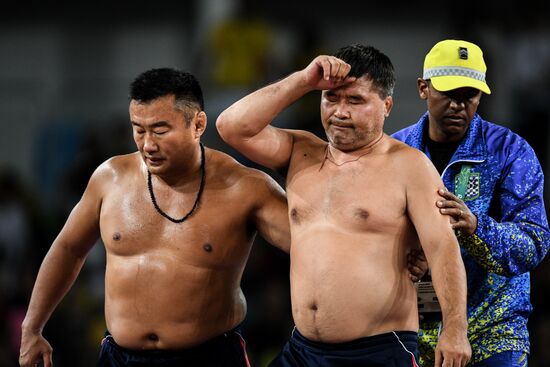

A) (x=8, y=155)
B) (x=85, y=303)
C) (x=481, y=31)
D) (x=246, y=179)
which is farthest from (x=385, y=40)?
(x=246, y=179)

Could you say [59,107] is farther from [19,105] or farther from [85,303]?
[85,303]

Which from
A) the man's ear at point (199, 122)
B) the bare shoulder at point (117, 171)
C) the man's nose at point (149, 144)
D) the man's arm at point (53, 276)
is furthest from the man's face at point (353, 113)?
the man's arm at point (53, 276)

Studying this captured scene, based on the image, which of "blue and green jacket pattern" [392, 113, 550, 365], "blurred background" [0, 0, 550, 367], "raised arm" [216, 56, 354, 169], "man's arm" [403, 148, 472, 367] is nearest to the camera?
"man's arm" [403, 148, 472, 367]

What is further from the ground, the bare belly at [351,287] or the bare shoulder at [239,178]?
the bare shoulder at [239,178]

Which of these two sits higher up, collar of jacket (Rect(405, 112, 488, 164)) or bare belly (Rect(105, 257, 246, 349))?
collar of jacket (Rect(405, 112, 488, 164))

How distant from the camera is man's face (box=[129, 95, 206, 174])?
3.98 metres

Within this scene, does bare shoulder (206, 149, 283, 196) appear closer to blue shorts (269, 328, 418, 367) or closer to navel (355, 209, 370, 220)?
navel (355, 209, 370, 220)

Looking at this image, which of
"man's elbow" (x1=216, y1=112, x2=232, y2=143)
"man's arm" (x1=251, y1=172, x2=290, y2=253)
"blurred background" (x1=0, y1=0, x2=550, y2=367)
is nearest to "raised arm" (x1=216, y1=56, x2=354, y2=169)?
"man's elbow" (x1=216, y1=112, x2=232, y2=143)

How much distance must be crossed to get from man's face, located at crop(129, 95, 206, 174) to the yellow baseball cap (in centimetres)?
94

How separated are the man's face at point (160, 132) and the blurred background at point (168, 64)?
11.1 ft

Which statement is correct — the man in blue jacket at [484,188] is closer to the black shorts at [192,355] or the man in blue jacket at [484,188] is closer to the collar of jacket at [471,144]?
the collar of jacket at [471,144]

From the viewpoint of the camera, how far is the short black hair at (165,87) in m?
4.01

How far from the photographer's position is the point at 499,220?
4023mm

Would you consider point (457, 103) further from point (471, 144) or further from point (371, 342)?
point (371, 342)
